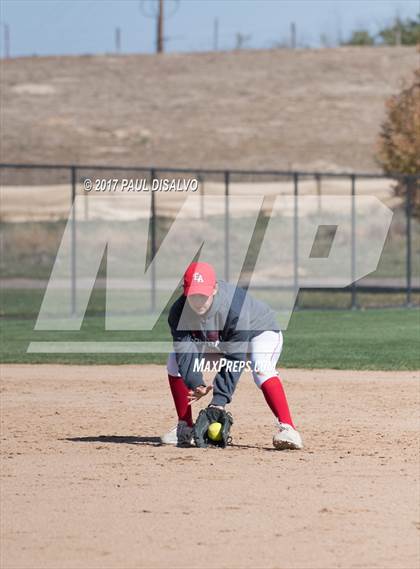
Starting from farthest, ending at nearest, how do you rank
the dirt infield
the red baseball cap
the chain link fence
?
1. the chain link fence
2. the red baseball cap
3. the dirt infield

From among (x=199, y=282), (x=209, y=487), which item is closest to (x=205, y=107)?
(x=199, y=282)

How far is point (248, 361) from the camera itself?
10.1 m

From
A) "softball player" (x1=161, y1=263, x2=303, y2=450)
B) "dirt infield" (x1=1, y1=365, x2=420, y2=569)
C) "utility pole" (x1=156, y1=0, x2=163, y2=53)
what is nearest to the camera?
"dirt infield" (x1=1, y1=365, x2=420, y2=569)

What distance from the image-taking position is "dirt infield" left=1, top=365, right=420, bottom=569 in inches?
273

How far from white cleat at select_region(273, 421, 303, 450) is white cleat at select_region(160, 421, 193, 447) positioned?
0.80 metres

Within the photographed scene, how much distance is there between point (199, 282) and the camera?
9438 millimetres

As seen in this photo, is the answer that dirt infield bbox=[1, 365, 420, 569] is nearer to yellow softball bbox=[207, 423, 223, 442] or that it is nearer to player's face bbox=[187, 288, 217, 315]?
yellow softball bbox=[207, 423, 223, 442]

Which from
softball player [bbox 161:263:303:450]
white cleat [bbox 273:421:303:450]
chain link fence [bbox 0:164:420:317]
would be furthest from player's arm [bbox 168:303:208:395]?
chain link fence [bbox 0:164:420:317]

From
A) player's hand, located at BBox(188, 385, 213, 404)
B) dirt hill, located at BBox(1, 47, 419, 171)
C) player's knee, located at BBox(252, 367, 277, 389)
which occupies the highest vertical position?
dirt hill, located at BBox(1, 47, 419, 171)

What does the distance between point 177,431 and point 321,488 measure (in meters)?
2.21

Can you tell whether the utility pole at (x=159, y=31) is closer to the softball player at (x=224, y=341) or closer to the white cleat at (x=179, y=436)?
the white cleat at (x=179, y=436)

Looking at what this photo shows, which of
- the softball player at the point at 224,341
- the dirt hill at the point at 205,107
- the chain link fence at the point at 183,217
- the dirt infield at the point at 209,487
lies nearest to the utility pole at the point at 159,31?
the dirt hill at the point at 205,107

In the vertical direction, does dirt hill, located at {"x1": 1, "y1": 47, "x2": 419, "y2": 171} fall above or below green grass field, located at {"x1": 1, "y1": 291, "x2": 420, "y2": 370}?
above

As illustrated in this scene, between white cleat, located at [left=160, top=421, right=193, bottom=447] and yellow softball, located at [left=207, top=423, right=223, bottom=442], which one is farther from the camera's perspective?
white cleat, located at [left=160, top=421, right=193, bottom=447]
